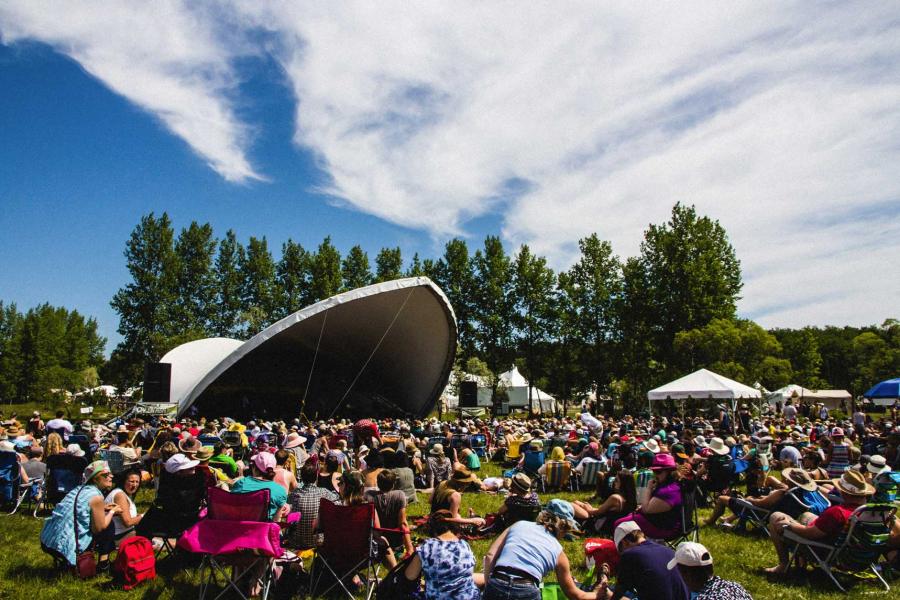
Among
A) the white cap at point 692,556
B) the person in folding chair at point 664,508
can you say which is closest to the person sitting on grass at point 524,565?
the white cap at point 692,556

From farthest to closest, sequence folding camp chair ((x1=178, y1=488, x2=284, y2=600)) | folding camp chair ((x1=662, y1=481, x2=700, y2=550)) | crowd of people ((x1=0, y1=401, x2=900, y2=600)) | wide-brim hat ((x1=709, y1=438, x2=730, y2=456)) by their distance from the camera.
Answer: wide-brim hat ((x1=709, y1=438, x2=730, y2=456)) → folding camp chair ((x1=662, y1=481, x2=700, y2=550)) → folding camp chair ((x1=178, y1=488, x2=284, y2=600)) → crowd of people ((x1=0, y1=401, x2=900, y2=600))

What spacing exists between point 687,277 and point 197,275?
115ft

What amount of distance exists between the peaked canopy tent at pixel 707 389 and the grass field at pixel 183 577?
11828 millimetres

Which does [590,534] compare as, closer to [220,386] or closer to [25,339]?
[220,386]

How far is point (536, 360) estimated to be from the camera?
119ft

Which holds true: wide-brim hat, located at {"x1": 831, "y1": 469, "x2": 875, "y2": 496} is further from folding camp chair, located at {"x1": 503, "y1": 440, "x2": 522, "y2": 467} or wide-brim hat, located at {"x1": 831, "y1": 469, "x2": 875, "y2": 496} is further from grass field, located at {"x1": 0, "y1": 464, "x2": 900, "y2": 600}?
folding camp chair, located at {"x1": 503, "y1": 440, "x2": 522, "y2": 467}

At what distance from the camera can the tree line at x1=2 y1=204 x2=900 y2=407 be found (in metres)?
34.0

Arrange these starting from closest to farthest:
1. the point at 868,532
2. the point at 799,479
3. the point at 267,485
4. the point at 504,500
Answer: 1. the point at 868,532
2. the point at 267,485
3. the point at 799,479
4. the point at 504,500

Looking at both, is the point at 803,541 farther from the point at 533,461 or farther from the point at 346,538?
the point at 533,461

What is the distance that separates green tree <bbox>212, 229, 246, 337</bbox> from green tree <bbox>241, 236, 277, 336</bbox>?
52 centimetres

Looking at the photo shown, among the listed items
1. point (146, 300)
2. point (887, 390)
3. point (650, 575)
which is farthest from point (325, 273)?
point (650, 575)

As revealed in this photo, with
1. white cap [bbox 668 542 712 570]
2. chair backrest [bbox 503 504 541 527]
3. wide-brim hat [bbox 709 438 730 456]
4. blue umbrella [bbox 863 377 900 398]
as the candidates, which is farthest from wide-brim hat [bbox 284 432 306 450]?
blue umbrella [bbox 863 377 900 398]

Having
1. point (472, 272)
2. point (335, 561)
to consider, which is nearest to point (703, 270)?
point (472, 272)

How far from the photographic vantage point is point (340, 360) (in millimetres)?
28062
